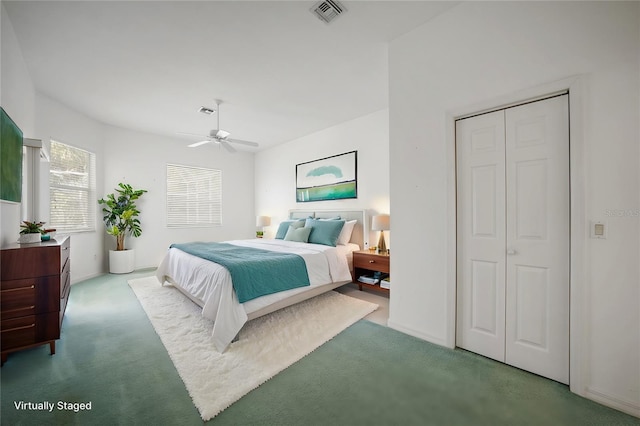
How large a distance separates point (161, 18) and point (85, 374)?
2.94 meters

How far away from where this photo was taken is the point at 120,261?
15.9 feet

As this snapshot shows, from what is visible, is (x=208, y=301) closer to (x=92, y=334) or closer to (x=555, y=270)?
(x=92, y=334)

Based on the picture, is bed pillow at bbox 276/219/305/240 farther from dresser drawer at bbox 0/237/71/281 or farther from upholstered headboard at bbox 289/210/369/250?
dresser drawer at bbox 0/237/71/281

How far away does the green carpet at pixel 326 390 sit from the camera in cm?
150

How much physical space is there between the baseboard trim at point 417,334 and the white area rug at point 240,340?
1.34ft

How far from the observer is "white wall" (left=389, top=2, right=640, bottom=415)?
60.4 inches

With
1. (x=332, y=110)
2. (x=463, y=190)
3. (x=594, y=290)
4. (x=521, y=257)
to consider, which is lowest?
(x=594, y=290)

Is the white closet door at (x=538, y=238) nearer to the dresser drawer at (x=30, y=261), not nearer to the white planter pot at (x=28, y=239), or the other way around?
the dresser drawer at (x=30, y=261)

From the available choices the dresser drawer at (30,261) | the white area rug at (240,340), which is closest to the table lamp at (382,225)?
the white area rug at (240,340)

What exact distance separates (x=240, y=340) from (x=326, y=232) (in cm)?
215

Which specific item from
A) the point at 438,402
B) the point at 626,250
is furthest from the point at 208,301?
the point at 626,250

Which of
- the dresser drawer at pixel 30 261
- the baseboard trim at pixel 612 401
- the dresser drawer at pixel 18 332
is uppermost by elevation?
the dresser drawer at pixel 30 261

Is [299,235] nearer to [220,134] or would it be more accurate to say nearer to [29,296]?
[220,134]

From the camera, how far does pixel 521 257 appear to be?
1.94m
